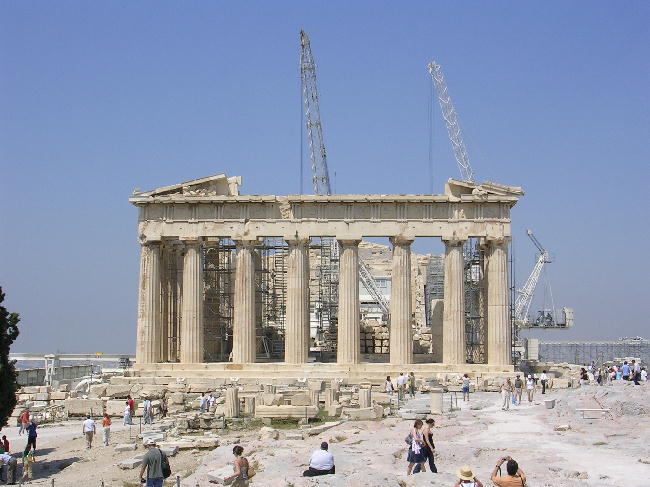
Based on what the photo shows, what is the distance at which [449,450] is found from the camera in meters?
26.2

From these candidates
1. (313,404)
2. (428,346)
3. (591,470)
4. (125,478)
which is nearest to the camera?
(591,470)

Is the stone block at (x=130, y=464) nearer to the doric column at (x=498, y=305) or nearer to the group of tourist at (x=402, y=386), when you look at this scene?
the group of tourist at (x=402, y=386)

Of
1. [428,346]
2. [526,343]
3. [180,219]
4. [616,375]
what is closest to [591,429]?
[616,375]

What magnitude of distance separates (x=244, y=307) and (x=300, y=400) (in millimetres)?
13541

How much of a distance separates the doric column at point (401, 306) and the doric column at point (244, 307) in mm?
7442

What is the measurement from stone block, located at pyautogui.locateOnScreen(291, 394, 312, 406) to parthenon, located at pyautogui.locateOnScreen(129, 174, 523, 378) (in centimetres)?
1086

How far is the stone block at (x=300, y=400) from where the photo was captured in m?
39.1

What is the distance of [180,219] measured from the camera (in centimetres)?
5259

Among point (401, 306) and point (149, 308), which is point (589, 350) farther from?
point (149, 308)

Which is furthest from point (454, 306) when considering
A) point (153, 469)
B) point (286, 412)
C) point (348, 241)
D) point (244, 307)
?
point (153, 469)

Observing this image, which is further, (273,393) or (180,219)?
(180,219)

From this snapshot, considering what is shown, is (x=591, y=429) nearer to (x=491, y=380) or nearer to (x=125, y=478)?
→ (x=125, y=478)

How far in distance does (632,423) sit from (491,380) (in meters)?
18.3

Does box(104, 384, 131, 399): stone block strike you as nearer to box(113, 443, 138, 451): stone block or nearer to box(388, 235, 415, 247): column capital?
box(113, 443, 138, 451): stone block
